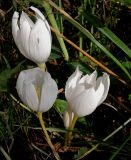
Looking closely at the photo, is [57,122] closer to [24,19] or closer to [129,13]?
[24,19]

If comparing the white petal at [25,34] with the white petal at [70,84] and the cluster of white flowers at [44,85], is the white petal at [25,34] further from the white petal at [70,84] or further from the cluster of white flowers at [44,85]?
the white petal at [70,84]

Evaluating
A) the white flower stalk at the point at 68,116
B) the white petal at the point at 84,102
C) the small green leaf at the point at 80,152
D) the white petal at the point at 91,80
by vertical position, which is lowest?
the small green leaf at the point at 80,152

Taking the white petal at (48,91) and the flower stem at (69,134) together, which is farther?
the flower stem at (69,134)

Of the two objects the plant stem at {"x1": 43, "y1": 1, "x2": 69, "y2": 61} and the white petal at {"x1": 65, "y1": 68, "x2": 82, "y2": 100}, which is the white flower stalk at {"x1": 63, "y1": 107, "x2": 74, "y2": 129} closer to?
the white petal at {"x1": 65, "y1": 68, "x2": 82, "y2": 100}

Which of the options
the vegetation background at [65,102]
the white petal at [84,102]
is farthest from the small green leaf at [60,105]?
the white petal at [84,102]

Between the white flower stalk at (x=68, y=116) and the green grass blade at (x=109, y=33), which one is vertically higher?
the green grass blade at (x=109, y=33)

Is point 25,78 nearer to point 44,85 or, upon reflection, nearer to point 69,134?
point 44,85
